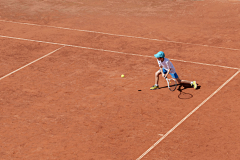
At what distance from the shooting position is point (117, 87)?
13141 mm

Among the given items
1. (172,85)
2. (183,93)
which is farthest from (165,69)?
(183,93)

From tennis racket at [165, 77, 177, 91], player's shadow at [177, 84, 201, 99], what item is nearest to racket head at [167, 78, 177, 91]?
tennis racket at [165, 77, 177, 91]

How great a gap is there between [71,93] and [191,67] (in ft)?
16.3

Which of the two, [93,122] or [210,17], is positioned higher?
[210,17]

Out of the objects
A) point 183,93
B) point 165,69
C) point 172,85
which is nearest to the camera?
point 183,93

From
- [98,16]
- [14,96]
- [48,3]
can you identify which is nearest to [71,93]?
[14,96]

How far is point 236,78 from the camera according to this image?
44.3 ft

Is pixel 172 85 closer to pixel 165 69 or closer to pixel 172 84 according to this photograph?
pixel 172 84

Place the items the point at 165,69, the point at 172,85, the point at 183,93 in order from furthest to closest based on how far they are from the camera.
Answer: the point at 172,85 → the point at 165,69 → the point at 183,93

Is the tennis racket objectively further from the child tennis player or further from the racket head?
the child tennis player

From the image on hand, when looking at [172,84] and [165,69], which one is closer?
[165,69]

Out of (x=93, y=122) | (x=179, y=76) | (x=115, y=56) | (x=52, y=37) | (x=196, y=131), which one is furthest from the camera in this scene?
(x=52, y=37)

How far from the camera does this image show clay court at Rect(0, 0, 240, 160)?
9.63 meters

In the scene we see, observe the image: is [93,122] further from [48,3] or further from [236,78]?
[48,3]
